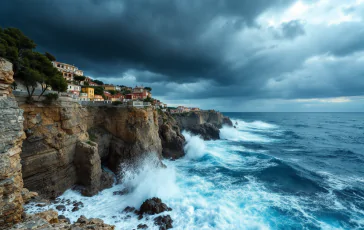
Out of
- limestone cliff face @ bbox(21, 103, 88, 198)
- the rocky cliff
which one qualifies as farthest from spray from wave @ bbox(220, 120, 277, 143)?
limestone cliff face @ bbox(21, 103, 88, 198)

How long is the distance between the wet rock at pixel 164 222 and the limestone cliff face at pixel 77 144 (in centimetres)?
787

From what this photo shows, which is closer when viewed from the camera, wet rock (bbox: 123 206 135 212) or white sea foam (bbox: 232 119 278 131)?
wet rock (bbox: 123 206 135 212)

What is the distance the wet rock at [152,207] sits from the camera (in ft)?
43.2

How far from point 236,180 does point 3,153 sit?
20.9 meters

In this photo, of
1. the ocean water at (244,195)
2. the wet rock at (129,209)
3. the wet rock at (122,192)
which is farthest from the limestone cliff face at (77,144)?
the wet rock at (129,209)

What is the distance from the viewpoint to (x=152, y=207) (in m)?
13.3

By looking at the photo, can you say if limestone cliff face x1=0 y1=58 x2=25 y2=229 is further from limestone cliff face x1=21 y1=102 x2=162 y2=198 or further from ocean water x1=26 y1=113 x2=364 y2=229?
limestone cliff face x1=21 y1=102 x2=162 y2=198

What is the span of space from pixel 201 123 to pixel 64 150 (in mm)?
48863

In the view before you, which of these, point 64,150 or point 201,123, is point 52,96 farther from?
point 201,123

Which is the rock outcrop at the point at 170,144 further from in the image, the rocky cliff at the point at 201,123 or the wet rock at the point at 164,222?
the rocky cliff at the point at 201,123

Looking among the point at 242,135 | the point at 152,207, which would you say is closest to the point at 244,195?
the point at 152,207

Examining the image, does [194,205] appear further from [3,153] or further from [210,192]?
[3,153]

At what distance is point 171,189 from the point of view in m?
16.6

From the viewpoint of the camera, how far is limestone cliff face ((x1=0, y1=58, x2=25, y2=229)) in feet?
21.4
